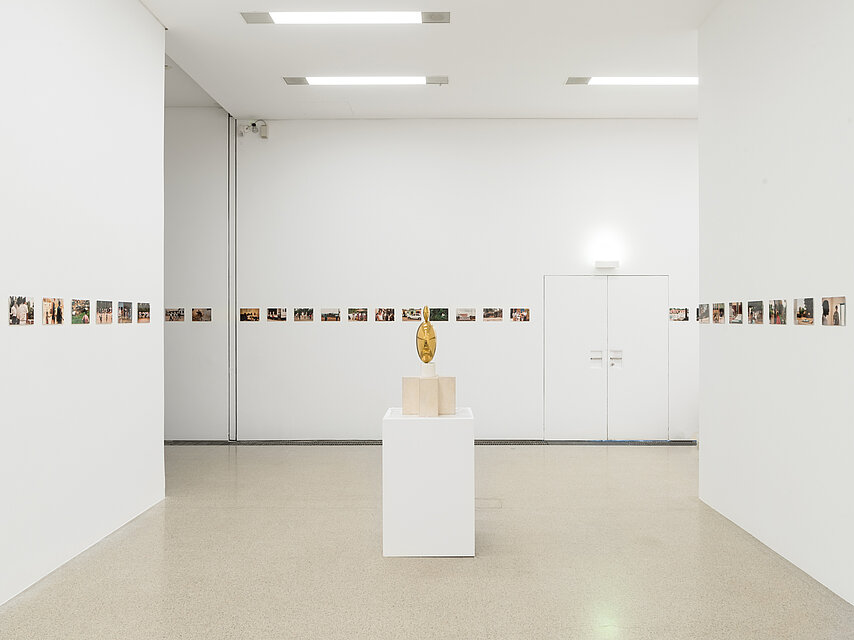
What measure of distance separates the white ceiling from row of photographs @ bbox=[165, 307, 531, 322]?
2.75 meters

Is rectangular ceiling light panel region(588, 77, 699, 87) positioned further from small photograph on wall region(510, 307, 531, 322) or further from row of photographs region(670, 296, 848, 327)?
row of photographs region(670, 296, 848, 327)

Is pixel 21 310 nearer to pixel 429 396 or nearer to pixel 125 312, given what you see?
pixel 125 312

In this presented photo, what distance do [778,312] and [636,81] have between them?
15.3 ft

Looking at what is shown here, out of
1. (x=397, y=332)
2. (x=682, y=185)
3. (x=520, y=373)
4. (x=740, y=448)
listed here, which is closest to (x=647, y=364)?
(x=520, y=373)

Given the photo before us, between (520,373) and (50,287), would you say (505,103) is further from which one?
(50,287)

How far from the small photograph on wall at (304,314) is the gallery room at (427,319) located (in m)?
0.04

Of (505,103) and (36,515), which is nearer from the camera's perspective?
(36,515)

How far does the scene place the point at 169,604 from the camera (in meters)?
4.75

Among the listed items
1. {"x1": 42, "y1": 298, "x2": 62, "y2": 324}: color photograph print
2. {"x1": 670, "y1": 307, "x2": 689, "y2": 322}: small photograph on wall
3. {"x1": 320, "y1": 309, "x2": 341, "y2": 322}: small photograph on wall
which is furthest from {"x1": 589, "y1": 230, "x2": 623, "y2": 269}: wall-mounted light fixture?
{"x1": 42, "y1": 298, "x2": 62, "y2": 324}: color photograph print

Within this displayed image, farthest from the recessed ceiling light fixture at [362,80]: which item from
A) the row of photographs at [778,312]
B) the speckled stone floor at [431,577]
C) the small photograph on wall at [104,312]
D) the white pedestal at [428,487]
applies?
the white pedestal at [428,487]

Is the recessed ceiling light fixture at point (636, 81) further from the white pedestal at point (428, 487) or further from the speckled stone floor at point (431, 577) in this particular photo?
the white pedestal at point (428, 487)

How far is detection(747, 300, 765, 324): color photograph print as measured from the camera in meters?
→ 6.05

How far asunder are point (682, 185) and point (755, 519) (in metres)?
6.16

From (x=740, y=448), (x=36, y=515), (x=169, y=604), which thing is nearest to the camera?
(x=169, y=604)
